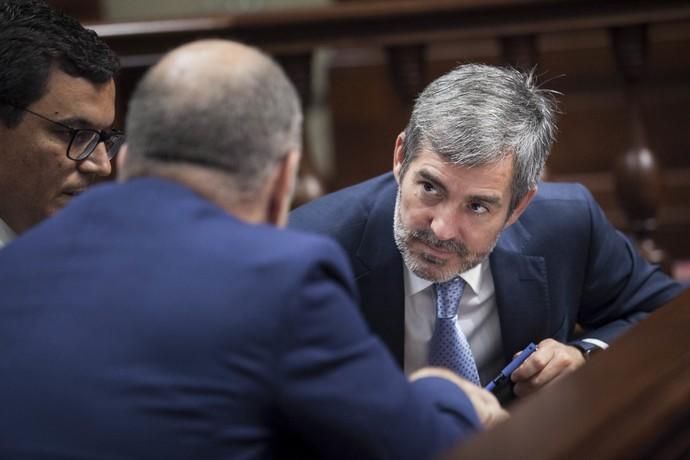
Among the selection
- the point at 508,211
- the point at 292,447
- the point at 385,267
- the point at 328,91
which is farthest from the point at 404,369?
the point at 328,91

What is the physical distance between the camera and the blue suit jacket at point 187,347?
1.31m

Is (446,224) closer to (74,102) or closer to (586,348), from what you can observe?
(586,348)

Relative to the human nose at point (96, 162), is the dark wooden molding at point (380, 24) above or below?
above

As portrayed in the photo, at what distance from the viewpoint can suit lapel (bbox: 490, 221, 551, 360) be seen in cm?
249

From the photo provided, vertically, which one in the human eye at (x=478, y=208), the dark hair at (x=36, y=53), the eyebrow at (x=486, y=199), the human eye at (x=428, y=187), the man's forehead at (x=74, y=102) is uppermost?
the dark hair at (x=36, y=53)

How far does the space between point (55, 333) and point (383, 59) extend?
3.96 metres

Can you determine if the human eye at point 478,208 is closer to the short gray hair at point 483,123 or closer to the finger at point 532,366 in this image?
the short gray hair at point 483,123

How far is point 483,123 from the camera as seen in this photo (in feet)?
7.46

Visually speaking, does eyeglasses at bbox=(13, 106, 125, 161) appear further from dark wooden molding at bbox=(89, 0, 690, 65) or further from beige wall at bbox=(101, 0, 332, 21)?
beige wall at bbox=(101, 0, 332, 21)

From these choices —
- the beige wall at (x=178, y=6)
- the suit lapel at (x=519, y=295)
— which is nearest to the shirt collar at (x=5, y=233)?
the suit lapel at (x=519, y=295)

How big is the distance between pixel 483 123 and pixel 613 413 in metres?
0.97

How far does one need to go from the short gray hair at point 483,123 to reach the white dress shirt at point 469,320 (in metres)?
0.24

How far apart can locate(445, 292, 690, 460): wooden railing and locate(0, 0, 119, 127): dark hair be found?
129cm

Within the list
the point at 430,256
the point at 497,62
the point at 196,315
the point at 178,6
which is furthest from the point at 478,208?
the point at 178,6
